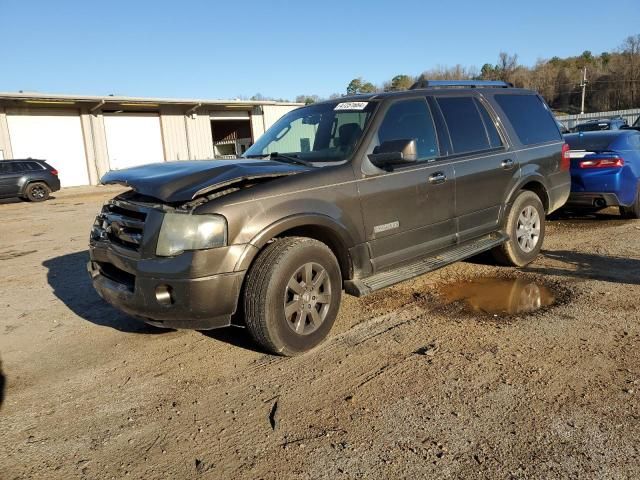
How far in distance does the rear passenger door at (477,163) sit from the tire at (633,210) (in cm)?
360

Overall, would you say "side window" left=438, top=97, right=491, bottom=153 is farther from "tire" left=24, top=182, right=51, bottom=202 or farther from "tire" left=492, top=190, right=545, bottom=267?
"tire" left=24, top=182, right=51, bottom=202

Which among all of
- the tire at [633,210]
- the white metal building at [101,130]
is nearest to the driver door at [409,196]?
the tire at [633,210]

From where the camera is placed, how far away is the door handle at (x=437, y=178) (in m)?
4.48

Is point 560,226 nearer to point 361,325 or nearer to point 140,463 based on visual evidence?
point 361,325

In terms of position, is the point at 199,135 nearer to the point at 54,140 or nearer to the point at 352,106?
the point at 54,140

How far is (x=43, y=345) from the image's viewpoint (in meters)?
4.21

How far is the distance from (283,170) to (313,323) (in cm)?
119

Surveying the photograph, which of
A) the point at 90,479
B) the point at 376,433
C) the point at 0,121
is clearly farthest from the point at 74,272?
the point at 0,121

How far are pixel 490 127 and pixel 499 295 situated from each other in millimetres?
1851

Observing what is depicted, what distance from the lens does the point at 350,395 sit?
10.0 feet

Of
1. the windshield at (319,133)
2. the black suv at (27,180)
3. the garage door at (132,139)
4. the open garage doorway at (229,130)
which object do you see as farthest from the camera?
the open garage doorway at (229,130)

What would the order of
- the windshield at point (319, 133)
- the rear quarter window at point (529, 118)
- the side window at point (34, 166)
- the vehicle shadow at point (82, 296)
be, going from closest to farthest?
the windshield at point (319, 133) < the vehicle shadow at point (82, 296) < the rear quarter window at point (529, 118) < the side window at point (34, 166)

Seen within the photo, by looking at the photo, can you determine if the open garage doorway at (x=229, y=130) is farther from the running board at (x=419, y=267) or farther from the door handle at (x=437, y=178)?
the door handle at (x=437, y=178)

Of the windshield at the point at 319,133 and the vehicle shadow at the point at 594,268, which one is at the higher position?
the windshield at the point at 319,133
